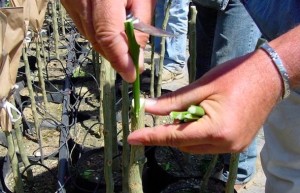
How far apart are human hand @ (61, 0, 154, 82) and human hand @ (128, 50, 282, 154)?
91 mm

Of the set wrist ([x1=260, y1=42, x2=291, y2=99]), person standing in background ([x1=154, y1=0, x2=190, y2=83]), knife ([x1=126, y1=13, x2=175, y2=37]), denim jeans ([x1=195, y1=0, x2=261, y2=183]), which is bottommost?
person standing in background ([x1=154, y1=0, x2=190, y2=83])

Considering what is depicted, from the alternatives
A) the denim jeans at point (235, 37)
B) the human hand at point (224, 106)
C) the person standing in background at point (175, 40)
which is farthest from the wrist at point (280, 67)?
the person standing in background at point (175, 40)

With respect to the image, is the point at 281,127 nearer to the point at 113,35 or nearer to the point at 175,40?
the point at 113,35

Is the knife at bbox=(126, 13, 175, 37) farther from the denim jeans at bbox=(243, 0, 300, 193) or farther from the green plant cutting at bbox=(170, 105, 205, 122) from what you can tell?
the denim jeans at bbox=(243, 0, 300, 193)

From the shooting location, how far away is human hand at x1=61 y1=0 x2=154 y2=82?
A: 819mm

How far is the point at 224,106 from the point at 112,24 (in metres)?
0.26

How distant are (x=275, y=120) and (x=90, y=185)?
0.78 metres

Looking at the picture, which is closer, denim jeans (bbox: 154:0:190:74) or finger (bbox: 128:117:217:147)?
finger (bbox: 128:117:217:147)

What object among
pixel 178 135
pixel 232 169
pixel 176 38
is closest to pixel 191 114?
pixel 178 135

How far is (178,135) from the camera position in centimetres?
73

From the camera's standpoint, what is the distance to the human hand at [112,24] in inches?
32.3

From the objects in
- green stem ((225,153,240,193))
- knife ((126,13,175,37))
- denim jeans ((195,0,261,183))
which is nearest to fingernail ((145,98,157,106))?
knife ((126,13,175,37))

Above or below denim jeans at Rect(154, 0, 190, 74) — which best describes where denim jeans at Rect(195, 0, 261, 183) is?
above

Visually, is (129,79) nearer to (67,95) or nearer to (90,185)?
(90,185)
